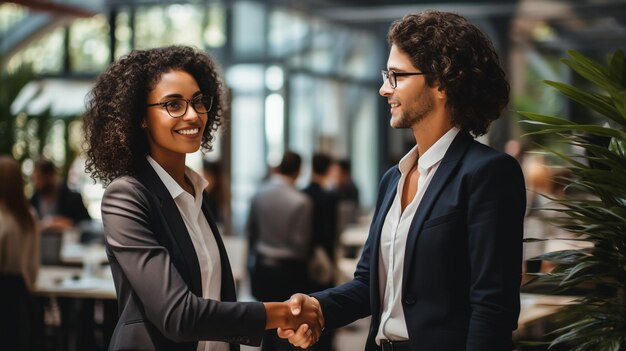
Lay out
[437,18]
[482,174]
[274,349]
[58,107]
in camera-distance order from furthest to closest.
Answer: [58,107] < [274,349] < [437,18] < [482,174]

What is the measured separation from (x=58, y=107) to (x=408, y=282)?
13.9m

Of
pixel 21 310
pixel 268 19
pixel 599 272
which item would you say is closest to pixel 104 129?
pixel 599 272

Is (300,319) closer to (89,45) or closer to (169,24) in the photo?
(169,24)

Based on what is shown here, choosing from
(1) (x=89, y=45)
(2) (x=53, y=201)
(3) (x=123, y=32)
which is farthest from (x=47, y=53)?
(2) (x=53, y=201)

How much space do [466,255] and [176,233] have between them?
29.7 inches

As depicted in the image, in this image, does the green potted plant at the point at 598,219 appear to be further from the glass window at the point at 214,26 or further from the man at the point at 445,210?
the glass window at the point at 214,26

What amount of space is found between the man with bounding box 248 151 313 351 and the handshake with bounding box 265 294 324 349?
13.7 feet

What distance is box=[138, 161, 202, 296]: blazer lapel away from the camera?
250cm

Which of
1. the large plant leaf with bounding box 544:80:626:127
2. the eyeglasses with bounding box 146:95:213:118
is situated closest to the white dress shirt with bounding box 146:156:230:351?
the eyeglasses with bounding box 146:95:213:118

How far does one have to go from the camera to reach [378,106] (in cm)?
1633

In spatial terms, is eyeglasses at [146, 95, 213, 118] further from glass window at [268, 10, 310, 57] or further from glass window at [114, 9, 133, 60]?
glass window at [114, 9, 133, 60]

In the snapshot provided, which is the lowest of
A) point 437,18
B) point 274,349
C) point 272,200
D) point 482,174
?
point 274,349

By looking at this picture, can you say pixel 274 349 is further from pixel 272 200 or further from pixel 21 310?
pixel 21 310

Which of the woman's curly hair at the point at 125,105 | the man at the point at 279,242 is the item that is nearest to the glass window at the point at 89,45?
the man at the point at 279,242
